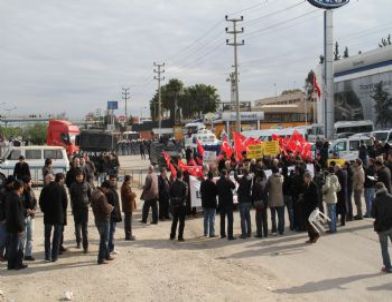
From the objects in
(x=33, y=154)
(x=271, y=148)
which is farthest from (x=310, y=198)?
(x=33, y=154)

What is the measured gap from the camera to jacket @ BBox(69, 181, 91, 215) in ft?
41.6

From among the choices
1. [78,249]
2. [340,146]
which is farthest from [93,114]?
[78,249]

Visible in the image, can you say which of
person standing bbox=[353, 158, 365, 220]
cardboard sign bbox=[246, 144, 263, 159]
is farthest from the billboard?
person standing bbox=[353, 158, 365, 220]

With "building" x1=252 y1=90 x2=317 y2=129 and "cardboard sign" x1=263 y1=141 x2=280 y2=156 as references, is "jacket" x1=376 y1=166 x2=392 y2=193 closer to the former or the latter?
"cardboard sign" x1=263 y1=141 x2=280 y2=156

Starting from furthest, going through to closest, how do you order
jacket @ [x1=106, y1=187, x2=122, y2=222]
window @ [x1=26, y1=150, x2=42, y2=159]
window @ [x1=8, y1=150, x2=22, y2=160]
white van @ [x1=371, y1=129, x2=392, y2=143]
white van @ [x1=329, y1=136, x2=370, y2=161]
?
white van @ [x1=371, y1=129, x2=392, y2=143] < white van @ [x1=329, y1=136, x2=370, y2=161] < window @ [x1=26, y1=150, x2=42, y2=159] < window @ [x1=8, y1=150, x2=22, y2=160] < jacket @ [x1=106, y1=187, x2=122, y2=222]

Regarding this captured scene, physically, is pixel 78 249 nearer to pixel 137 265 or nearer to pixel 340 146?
pixel 137 265

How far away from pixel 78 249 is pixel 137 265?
2237 mm

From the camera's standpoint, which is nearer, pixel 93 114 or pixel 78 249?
pixel 78 249

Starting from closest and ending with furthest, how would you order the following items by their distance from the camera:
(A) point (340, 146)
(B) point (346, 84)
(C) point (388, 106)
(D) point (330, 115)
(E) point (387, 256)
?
(E) point (387, 256), (A) point (340, 146), (D) point (330, 115), (C) point (388, 106), (B) point (346, 84)

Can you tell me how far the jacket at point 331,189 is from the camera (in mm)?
14172

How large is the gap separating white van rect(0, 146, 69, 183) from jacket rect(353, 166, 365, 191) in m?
13.9

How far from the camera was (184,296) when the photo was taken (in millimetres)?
9289

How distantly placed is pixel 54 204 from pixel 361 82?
49.2 metres

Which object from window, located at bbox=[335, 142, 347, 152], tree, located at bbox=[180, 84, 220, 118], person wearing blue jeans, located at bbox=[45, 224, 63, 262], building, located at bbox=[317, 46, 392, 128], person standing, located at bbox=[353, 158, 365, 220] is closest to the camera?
person wearing blue jeans, located at bbox=[45, 224, 63, 262]
